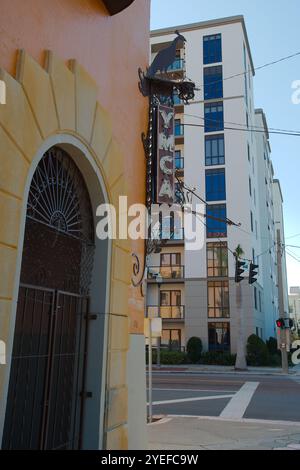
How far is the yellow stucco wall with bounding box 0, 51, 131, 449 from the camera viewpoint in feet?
12.7

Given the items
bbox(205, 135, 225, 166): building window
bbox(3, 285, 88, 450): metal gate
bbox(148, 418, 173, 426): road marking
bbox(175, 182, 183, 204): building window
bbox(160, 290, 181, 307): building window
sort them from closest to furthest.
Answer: bbox(3, 285, 88, 450): metal gate, bbox(175, 182, 183, 204): building window, bbox(148, 418, 173, 426): road marking, bbox(160, 290, 181, 307): building window, bbox(205, 135, 225, 166): building window

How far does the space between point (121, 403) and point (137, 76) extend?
523cm

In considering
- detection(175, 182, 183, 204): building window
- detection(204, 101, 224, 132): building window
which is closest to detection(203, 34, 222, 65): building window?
detection(204, 101, 224, 132): building window

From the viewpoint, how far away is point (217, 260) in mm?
35656

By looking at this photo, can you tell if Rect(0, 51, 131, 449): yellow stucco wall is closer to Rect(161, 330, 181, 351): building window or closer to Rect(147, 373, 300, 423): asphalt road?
Rect(147, 373, 300, 423): asphalt road

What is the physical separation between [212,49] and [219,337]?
81.6 ft

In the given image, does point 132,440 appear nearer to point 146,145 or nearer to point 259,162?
point 146,145

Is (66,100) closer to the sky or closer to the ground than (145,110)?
closer to the ground

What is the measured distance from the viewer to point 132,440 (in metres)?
6.55

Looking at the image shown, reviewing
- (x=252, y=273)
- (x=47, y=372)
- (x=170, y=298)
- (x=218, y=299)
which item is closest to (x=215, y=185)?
(x=218, y=299)

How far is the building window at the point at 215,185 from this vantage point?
36.5 m

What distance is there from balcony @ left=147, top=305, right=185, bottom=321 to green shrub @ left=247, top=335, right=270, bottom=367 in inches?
244

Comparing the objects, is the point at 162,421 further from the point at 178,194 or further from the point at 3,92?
the point at 3,92

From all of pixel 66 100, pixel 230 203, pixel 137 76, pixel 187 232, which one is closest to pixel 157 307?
pixel 187 232
